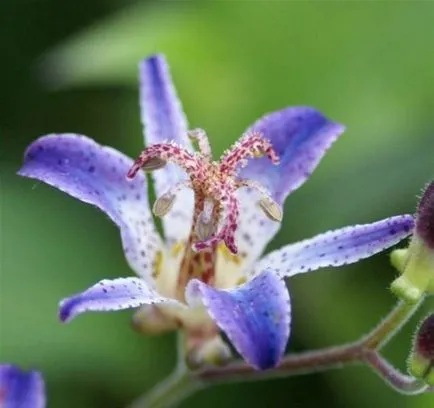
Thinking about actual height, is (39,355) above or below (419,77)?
below

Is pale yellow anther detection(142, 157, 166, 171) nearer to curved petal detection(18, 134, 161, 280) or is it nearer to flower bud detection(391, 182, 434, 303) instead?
curved petal detection(18, 134, 161, 280)

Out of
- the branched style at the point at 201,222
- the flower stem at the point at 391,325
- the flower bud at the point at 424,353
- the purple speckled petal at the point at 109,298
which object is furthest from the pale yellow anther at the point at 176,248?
the flower bud at the point at 424,353

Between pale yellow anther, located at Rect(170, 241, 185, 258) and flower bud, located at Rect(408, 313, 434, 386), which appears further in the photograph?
pale yellow anther, located at Rect(170, 241, 185, 258)

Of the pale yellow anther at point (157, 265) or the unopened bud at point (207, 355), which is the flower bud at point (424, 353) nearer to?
the unopened bud at point (207, 355)

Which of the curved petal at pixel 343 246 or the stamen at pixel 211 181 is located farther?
the stamen at pixel 211 181

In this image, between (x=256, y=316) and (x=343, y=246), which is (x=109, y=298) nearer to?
(x=256, y=316)

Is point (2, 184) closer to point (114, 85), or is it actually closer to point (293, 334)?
point (114, 85)

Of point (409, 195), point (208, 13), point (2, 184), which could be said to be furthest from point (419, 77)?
point (2, 184)

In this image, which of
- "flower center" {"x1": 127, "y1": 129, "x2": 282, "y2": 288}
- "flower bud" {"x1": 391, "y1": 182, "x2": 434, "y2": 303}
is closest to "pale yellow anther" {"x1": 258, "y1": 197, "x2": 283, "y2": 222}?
"flower center" {"x1": 127, "y1": 129, "x2": 282, "y2": 288}
